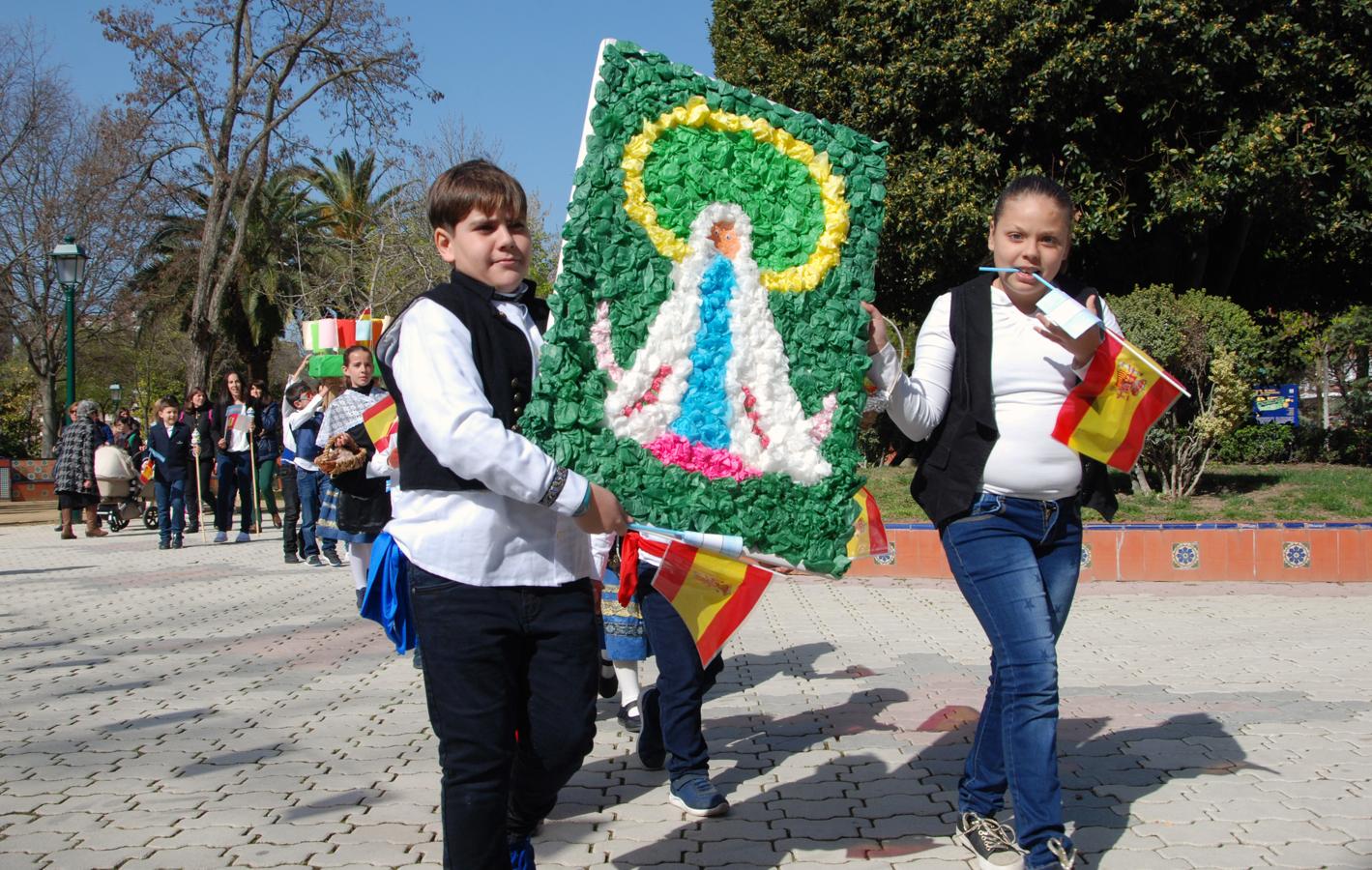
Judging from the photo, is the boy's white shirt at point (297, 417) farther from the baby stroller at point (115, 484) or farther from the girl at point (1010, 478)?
the girl at point (1010, 478)

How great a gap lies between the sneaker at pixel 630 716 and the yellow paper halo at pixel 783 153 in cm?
265

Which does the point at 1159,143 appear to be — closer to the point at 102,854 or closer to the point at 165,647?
the point at 165,647

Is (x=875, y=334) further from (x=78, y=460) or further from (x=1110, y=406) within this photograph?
(x=78, y=460)

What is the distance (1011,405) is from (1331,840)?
1756 mm

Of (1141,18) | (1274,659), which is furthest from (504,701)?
(1141,18)

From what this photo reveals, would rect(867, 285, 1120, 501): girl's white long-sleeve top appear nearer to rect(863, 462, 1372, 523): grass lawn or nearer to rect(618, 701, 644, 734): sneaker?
rect(618, 701, 644, 734): sneaker

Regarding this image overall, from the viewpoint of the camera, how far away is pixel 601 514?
2.79 metres

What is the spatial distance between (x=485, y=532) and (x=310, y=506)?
9983 millimetres

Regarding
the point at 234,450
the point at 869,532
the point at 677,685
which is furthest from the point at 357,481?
the point at 234,450

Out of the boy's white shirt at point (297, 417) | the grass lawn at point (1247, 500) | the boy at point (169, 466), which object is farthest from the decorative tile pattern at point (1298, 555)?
the boy at point (169, 466)

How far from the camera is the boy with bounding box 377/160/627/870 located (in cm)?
268

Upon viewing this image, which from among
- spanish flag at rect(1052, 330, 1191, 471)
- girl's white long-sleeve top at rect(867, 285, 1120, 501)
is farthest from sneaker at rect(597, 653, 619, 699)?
spanish flag at rect(1052, 330, 1191, 471)

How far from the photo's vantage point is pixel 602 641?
5.25 meters

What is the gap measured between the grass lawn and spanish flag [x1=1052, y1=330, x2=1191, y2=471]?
8.00 metres
